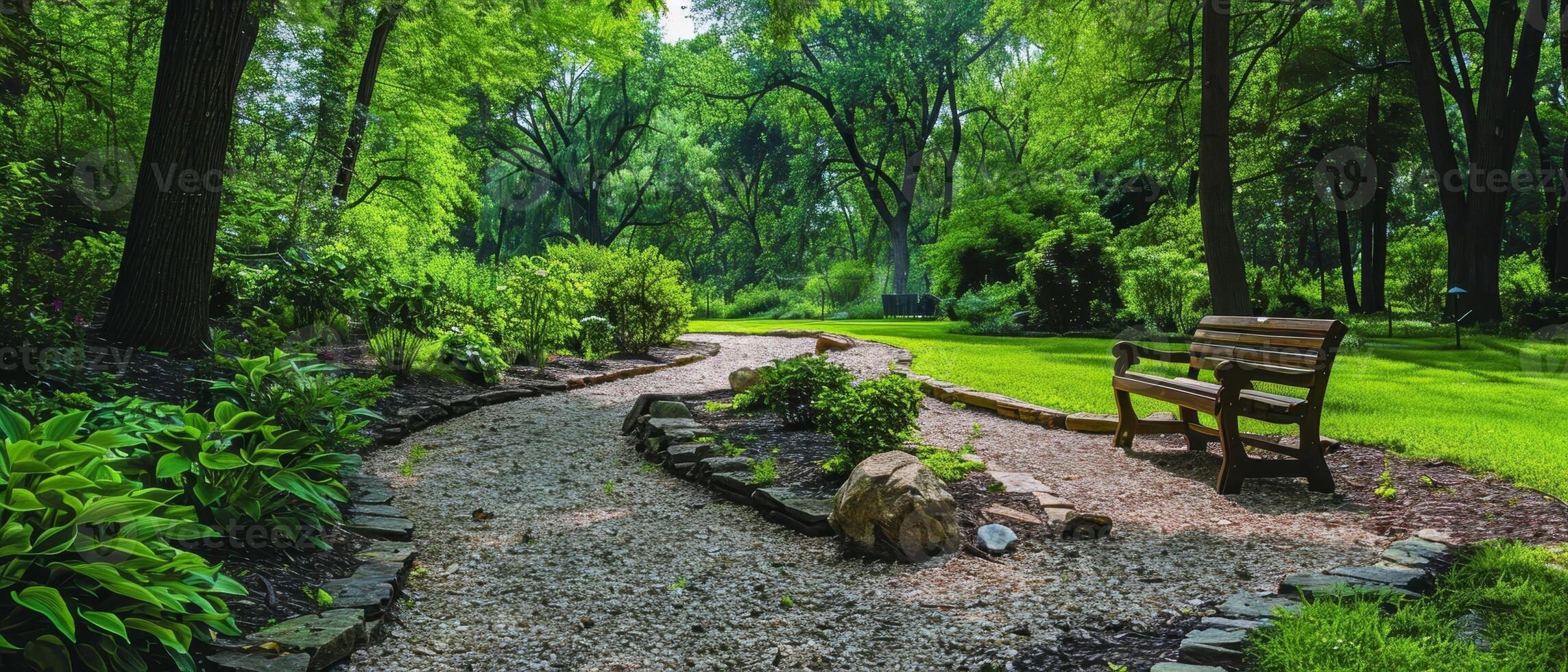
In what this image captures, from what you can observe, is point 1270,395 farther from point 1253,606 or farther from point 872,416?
point 1253,606

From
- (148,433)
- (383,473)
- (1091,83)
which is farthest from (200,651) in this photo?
(1091,83)

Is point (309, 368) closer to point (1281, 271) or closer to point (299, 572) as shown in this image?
point (299, 572)

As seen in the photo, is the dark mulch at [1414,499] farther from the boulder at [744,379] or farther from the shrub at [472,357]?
the shrub at [472,357]

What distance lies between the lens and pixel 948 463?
15.3 feet

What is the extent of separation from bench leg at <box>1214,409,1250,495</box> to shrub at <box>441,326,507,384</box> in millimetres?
6539

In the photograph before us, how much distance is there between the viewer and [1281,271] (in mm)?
22094

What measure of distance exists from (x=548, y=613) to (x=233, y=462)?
1.17m

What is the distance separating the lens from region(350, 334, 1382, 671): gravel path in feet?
9.07

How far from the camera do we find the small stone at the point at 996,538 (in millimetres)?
3682

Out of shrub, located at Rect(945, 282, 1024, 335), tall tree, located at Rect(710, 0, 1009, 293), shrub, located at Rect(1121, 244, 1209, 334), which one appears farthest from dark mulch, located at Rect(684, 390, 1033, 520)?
tall tree, located at Rect(710, 0, 1009, 293)

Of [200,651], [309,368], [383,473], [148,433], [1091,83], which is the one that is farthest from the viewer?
[1091,83]
